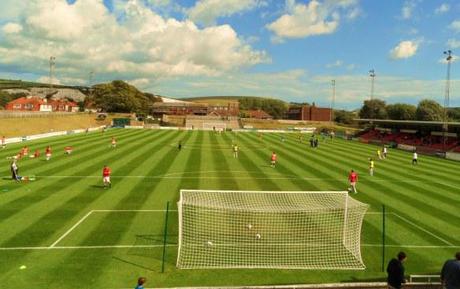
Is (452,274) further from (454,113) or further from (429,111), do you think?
(454,113)

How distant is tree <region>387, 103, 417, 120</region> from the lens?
140500 mm

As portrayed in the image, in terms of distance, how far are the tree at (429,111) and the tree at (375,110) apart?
16322mm

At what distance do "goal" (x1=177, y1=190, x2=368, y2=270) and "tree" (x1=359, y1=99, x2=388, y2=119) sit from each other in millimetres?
135602

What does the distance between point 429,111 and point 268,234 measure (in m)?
130

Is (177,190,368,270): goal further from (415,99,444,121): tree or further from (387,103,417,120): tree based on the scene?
(387,103,417,120): tree

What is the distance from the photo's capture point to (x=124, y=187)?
26562mm

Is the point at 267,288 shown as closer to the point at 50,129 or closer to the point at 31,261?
the point at 31,261

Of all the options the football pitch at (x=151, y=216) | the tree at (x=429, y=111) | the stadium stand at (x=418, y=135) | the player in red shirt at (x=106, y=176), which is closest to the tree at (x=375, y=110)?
the tree at (x=429, y=111)

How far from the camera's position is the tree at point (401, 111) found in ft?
461

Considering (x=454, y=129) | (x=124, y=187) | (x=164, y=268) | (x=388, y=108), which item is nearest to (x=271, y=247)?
(x=164, y=268)

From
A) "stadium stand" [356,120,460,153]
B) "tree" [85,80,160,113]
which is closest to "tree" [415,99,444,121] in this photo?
"stadium stand" [356,120,460,153]

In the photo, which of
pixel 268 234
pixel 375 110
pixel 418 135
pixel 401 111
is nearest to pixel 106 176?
pixel 268 234

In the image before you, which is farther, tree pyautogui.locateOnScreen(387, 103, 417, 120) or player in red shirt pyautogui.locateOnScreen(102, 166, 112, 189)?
tree pyautogui.locateOnScreen(387, 103, 417, 120)

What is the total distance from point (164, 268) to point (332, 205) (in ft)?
36.9
